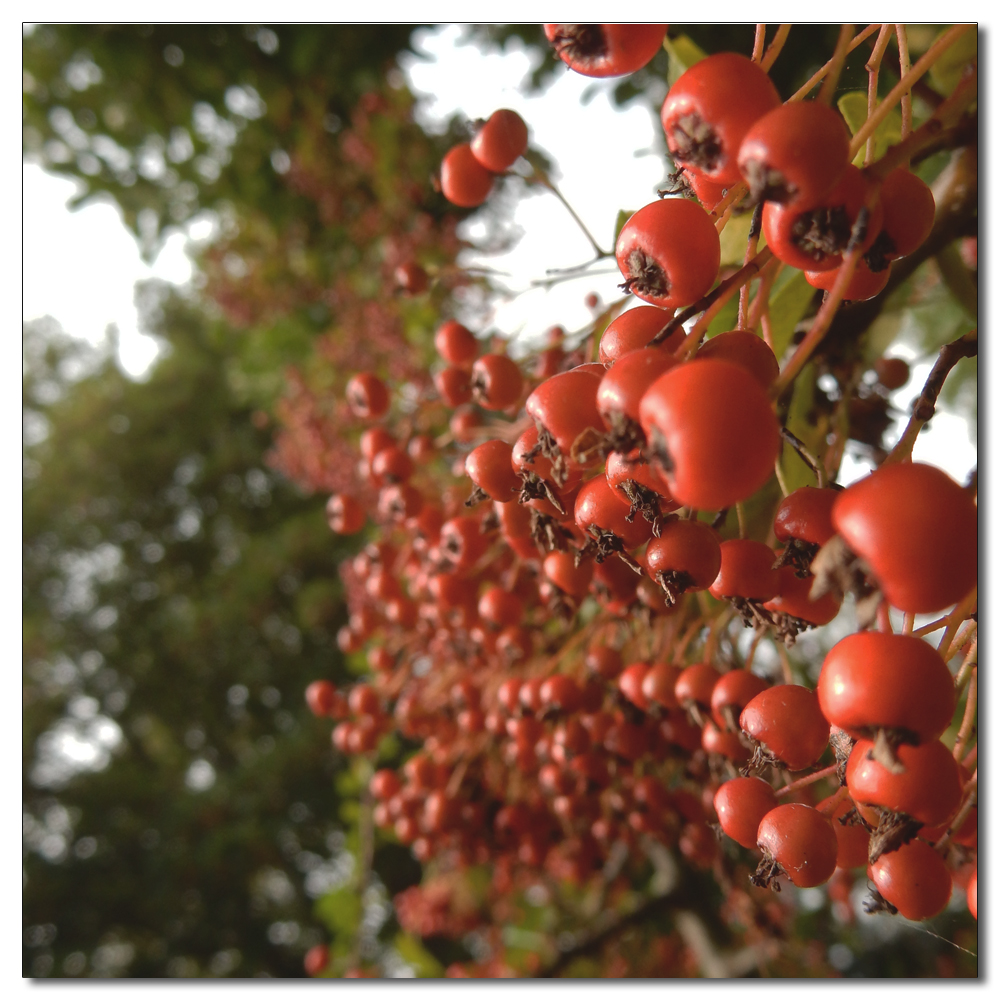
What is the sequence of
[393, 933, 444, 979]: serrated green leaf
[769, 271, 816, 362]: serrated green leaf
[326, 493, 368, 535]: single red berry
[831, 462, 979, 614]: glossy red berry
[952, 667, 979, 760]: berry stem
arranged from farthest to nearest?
[393, 933, 444, 979]: serrated green leaf → [326, 493, 368, 535]: single red berry → [769, 271, 816, 362]: serrated green leaf → [952, 667, 979, 760]: berry stem → [831, 462, 979, 614]: glossy red berry

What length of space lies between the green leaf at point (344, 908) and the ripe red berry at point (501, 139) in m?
1.40

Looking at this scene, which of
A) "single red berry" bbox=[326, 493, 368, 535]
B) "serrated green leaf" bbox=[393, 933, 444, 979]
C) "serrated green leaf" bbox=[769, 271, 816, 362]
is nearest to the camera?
"serrated green leaf" bbox=[769, 271, 816, 362]

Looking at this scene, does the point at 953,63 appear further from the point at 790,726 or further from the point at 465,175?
the point at 790,726

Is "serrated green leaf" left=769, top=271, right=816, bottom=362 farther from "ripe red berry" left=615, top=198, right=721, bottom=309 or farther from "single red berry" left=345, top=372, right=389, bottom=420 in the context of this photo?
"single red berry" left=345, top=372, right=389, bottom=420

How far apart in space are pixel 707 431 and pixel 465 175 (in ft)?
1.27

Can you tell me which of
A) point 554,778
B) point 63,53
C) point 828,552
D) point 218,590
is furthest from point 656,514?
point 218,590

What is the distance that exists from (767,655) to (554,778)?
224 millimetres

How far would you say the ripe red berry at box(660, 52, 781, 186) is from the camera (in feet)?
0.75

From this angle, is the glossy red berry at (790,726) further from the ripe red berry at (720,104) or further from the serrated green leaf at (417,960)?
the serrated green leaf at (417,960)

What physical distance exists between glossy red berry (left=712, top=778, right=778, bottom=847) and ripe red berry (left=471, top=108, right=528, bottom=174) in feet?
1.29

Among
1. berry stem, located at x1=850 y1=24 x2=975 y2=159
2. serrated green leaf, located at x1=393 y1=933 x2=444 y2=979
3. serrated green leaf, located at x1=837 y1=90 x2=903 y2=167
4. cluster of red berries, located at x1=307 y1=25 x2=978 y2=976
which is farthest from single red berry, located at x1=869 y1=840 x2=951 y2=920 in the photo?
serrated green leaf, located at x1=393 y1=933 x2=444 y2=979

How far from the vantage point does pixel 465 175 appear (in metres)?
0.51
